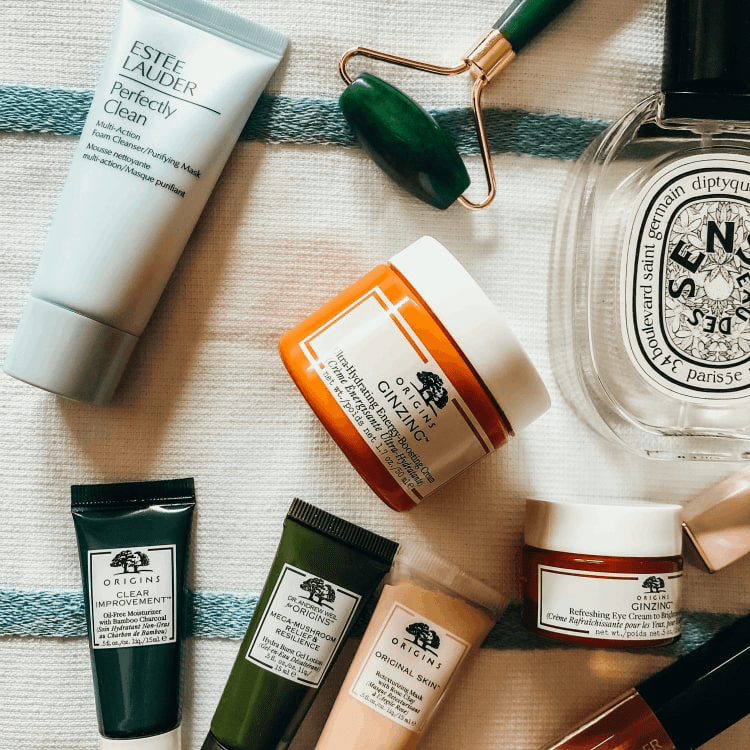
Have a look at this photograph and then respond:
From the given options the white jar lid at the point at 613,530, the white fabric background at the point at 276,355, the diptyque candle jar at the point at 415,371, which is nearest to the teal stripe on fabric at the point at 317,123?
the white fabric background at the point at 276,355

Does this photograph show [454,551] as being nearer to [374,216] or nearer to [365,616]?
[365,616]

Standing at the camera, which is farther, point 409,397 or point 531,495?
point 531,495

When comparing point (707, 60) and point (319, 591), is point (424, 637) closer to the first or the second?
point (319, 591)

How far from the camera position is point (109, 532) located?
1.59 ft

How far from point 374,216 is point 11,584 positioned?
35 centimetres

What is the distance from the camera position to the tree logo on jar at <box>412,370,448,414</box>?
1.35 ft

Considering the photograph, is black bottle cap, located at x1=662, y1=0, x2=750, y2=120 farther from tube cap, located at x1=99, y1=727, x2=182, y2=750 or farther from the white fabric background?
tube cap, located at x1=99, y1=727, x2=182, y2=750

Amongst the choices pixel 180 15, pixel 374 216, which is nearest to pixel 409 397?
pixel 374 216

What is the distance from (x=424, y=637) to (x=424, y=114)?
33 centimetres

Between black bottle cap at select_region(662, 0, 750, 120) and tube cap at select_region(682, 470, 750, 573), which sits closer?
black bottle cap at select_region(662, 0, 750, 120)

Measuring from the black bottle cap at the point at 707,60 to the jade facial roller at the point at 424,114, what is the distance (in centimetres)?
9

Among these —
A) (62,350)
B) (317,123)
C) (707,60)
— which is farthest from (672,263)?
(62,350)

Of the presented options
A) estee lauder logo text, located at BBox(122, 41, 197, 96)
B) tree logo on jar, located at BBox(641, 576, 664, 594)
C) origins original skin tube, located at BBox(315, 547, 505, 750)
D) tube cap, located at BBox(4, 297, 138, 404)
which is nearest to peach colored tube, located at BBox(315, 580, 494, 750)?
origins original skin tube, located at BBox(315, 547, 505, 750)

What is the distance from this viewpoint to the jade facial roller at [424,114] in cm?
47
